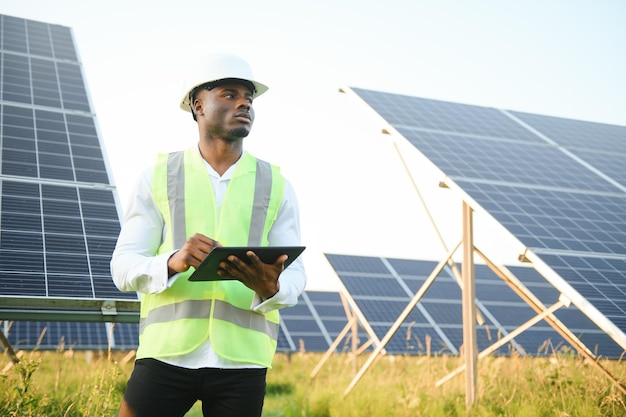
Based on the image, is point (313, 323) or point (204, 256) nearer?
point (204, 256)

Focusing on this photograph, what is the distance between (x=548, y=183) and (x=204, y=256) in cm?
Answer: 824

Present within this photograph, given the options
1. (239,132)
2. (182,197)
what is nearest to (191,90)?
(239,132)

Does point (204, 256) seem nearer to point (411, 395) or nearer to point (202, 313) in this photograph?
point (202, 313)

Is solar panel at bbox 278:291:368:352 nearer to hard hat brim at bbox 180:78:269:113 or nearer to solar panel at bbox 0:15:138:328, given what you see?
solar panel at bbox 0:15:138:328

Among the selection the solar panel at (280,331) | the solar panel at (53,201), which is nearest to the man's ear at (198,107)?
the solar panel at (53,201)

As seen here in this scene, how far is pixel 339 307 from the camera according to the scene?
64.2 feet

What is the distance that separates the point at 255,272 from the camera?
2680mm

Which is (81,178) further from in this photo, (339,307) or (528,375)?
(339,307)

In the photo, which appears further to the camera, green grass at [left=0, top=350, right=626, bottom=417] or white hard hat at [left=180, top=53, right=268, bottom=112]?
green grass at [left=0, top=350, right=626, bottom=417]

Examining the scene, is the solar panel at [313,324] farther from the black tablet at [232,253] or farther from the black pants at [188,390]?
the black tablet at [232,253]

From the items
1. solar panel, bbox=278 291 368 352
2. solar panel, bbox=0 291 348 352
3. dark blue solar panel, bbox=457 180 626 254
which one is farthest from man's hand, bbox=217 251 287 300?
solar panel, bbox=278 291 368 352

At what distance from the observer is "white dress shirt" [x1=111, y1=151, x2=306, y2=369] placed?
2787 mm

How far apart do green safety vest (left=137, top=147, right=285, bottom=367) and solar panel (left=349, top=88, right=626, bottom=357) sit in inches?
171

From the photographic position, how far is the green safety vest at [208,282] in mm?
2822
